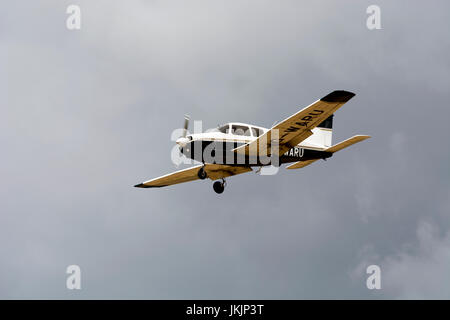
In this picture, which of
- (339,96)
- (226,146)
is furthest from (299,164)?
(339,96)

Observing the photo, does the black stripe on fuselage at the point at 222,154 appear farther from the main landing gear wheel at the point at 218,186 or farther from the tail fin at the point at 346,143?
the main landing gear wheel at the point at 218,186

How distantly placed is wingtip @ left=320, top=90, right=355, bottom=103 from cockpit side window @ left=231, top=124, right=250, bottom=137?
5676mm

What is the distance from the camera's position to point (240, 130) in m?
28.5

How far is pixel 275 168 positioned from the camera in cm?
2942

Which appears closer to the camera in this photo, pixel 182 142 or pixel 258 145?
pixel 182 142

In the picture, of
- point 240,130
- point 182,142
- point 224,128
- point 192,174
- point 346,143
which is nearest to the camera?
point 182,142

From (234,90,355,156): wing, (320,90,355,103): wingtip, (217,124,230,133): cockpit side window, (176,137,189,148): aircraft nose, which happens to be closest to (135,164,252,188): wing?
(217,124,230,133): cockpit side window

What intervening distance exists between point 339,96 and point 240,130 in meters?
6.34

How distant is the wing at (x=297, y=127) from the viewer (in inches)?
934

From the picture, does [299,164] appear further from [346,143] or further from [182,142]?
[182,142]

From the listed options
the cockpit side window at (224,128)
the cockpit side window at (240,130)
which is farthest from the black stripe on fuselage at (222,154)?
the cockpit side window at (224,128)

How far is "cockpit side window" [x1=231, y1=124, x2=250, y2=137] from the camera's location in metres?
28.4
